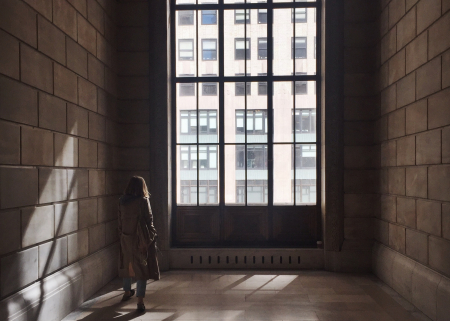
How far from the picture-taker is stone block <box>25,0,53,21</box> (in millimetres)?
3521

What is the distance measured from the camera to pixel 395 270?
16.1ft

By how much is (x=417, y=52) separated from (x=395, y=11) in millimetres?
1088

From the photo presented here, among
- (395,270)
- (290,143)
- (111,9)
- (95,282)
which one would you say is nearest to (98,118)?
(111,9)

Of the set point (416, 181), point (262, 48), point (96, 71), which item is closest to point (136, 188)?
point (96, 71)

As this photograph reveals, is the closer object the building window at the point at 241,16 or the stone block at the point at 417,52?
the stone block at the point at 417,52

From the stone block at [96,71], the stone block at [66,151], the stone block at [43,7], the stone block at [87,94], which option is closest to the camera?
the stone block at [43,7]

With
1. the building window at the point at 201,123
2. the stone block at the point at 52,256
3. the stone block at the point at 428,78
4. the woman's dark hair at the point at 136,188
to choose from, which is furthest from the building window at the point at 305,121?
the stone block at the point at 52,256

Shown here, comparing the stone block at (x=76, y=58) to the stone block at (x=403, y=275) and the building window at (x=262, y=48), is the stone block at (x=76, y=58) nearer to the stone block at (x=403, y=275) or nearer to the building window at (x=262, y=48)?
the building window at (x=262, y=48)

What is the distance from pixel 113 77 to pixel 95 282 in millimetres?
3413

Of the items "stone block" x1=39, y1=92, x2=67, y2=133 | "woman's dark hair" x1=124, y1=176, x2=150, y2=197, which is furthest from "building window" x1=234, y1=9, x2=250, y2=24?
"woman's dark hair" x1=124, y1=176, x2=150, y2=197

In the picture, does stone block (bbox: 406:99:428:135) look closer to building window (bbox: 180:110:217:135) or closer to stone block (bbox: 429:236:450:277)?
stone block (bbox: 429:236:450:277)

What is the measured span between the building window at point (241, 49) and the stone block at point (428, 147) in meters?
3.42

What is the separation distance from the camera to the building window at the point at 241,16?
641cm

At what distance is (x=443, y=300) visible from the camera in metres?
3.68
